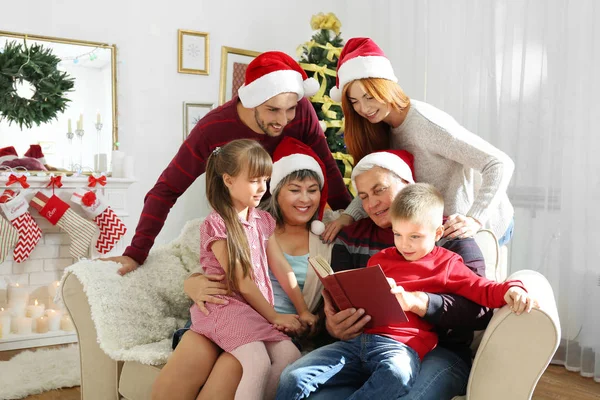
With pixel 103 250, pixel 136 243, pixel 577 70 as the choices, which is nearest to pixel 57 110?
pixel 103 250

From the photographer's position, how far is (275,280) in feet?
7.26

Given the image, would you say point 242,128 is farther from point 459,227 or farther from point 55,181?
point 55,181

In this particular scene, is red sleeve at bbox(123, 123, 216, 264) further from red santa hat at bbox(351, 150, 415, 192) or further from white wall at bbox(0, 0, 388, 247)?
white wall at bbox(0, 0, 388, 247)

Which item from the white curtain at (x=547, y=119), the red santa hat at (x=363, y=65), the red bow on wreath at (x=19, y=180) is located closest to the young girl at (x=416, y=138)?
the red santa hat at (x=363, y=65)

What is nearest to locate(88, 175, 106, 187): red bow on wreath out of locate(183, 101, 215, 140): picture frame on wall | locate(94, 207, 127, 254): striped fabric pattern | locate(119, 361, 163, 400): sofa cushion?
locate(94, 207, 127, 254): striped fabric pattern

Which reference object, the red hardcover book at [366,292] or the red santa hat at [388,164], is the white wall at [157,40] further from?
the red hardcover book at [366,292]

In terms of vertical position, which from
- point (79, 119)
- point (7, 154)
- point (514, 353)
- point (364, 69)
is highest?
point (364, 69)

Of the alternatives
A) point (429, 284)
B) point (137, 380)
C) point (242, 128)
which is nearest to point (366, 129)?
point (242, 128)

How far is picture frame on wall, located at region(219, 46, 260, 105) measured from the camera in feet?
15.0

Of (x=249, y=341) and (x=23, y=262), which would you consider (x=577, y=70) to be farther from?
(x=23, y=262)

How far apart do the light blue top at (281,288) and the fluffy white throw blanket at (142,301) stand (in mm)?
409

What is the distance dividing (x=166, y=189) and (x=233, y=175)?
501 mm

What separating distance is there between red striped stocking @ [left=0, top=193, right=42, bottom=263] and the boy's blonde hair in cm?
274

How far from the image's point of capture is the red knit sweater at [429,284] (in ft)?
5.71
